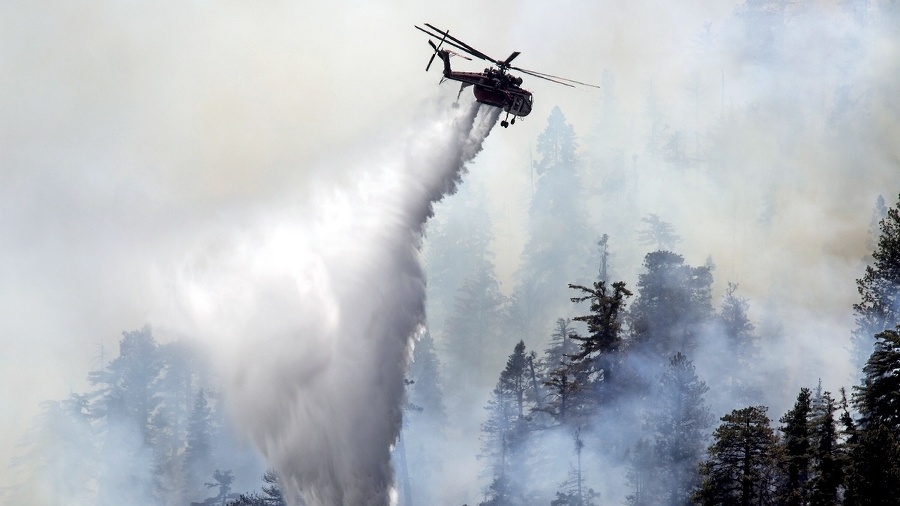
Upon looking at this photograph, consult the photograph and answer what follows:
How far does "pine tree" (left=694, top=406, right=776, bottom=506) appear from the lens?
4075 cm

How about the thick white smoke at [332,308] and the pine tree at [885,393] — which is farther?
the pine tree at [885,393]

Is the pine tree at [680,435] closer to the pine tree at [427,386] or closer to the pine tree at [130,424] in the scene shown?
the pine tree at [427,386]

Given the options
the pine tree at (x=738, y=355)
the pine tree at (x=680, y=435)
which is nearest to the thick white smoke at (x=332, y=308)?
the pine tree at (x=680, y=435)

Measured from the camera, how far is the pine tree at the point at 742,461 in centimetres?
Result: 4075

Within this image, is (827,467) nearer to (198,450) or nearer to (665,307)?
(665,307)

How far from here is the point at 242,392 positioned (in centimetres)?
4447

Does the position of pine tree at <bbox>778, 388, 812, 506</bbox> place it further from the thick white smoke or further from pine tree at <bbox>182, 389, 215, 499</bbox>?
pine tree at <bbox>182, 389, 215, 499</bbox>

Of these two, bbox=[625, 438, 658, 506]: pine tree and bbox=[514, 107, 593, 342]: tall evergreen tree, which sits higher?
bbox=[514, 107, 593, 342]: tall evergreen tree

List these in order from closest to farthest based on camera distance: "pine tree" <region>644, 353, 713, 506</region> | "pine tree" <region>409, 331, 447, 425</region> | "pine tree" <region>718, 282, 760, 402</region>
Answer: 1. "pine tree" <region>644, 353, 713, 506</region>
2. "pine tree" <region>718, 282, 760, 402</region>
3. "pine tree" <region>409, 331, 447, 425</region>

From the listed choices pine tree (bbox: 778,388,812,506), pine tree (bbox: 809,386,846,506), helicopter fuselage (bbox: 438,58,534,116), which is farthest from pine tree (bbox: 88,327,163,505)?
pine tree (bbox: 809,386,846,506)

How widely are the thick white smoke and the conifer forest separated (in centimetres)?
12

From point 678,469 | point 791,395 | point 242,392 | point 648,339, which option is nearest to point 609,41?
point 791,395

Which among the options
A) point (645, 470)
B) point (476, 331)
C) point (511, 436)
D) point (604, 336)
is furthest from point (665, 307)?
point (476, 331)

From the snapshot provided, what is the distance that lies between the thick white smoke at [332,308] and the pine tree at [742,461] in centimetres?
1309
